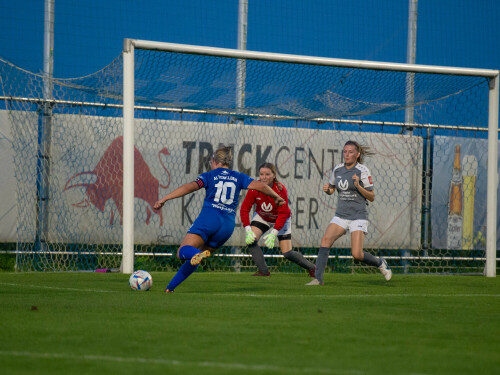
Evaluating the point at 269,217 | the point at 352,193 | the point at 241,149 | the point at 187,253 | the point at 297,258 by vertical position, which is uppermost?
the point at 241,149

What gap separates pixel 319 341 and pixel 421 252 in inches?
403

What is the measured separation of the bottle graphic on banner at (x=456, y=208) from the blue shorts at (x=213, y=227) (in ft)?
24.9

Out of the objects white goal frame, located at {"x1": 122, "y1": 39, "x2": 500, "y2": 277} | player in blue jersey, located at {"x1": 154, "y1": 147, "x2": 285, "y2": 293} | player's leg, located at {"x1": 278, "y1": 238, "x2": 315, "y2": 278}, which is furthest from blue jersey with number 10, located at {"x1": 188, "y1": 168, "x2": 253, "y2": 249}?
player's leg, located at {"x1": 278, "y1": 238, "x2": 315, "y2": 278}

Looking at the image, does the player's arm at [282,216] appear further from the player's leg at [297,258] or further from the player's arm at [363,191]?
the player's arm at [363,191]

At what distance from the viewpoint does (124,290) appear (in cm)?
883

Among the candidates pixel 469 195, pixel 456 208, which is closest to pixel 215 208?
pixel 456 208

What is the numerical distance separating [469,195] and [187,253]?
8.63 m

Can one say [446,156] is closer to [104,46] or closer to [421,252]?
[421,252]

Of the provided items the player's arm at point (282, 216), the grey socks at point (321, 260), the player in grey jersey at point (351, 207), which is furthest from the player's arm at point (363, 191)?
the player's arm at point (282, 216)

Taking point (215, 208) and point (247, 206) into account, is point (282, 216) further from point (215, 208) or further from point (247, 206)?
point (215, 208)

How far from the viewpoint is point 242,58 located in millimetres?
12055

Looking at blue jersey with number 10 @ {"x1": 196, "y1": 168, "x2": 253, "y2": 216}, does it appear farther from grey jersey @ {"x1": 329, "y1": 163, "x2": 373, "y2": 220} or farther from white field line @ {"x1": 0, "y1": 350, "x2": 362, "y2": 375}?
white field line @ {"x1": 0, "y1": 350, "x2": 362, "y2": 375}

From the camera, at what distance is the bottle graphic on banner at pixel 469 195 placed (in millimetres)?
14969

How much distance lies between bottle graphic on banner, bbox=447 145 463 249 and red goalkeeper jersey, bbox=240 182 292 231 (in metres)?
4.37
